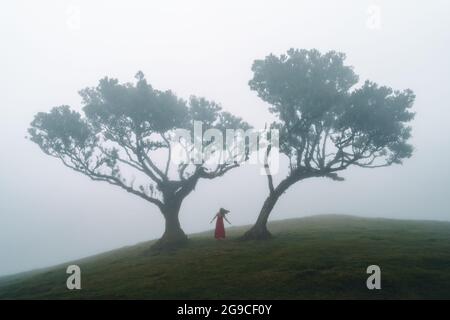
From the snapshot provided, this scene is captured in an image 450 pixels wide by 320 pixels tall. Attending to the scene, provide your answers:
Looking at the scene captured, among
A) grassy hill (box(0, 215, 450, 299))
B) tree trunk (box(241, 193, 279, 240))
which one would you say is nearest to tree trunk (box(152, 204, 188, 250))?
grassy hill (box(0, 215, 450, 299))

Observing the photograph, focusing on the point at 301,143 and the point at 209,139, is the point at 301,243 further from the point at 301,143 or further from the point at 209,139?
the point at 209,139

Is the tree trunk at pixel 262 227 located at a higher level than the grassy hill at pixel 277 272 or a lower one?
higher

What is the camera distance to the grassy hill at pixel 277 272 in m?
20.9

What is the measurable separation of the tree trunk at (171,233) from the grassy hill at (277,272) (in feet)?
8.93

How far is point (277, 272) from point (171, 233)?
18.8 metres

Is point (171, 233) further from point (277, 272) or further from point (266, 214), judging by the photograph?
point (277, 272)

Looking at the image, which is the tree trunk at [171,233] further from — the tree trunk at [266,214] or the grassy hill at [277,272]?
the tree trunk at [266,214]

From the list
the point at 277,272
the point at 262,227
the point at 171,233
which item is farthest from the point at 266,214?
the point at 277,272

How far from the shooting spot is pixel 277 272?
2442cm

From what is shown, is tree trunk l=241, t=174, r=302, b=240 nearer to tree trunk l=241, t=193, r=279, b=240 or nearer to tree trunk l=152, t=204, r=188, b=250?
tree trunk l=241, t=193, r=279, b=240

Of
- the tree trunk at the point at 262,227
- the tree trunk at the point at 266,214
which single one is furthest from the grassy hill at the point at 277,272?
the tree trunk at the point at 266,214
